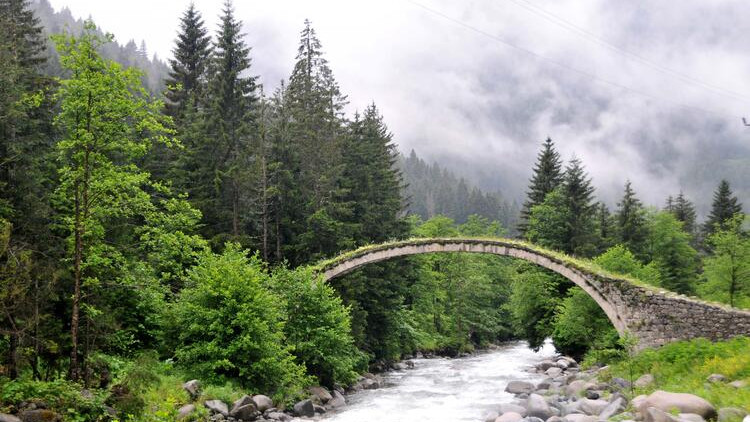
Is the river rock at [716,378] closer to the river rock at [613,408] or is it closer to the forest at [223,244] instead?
the river rock at [613,408]

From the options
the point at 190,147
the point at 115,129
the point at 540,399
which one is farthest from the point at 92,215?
Result: the point at 190,147

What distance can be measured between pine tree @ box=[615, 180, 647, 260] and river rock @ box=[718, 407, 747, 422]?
32255mm

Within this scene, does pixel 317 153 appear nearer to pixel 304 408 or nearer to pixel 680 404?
pixel 304 408

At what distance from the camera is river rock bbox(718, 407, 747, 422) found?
10.0m

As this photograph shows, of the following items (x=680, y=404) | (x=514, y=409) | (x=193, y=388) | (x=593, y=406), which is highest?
(x=680, y=404)

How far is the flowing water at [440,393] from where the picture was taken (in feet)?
58.6

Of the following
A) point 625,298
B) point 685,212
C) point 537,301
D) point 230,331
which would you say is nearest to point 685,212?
point 685,212

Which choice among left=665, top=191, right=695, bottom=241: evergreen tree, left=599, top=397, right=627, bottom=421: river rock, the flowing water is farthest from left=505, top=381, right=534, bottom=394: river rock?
left=665, top=191, right=695, bottom=241: evergreen tree

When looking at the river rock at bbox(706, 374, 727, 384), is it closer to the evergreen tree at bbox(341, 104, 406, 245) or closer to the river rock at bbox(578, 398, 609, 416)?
the river rock at bbox(578, 398, 609, 416)

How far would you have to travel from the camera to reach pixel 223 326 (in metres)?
17.3

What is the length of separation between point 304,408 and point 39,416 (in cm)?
873

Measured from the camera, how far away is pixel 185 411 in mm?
14070

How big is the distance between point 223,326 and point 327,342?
15.4ft

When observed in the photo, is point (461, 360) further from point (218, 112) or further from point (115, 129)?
point (115, 129)
